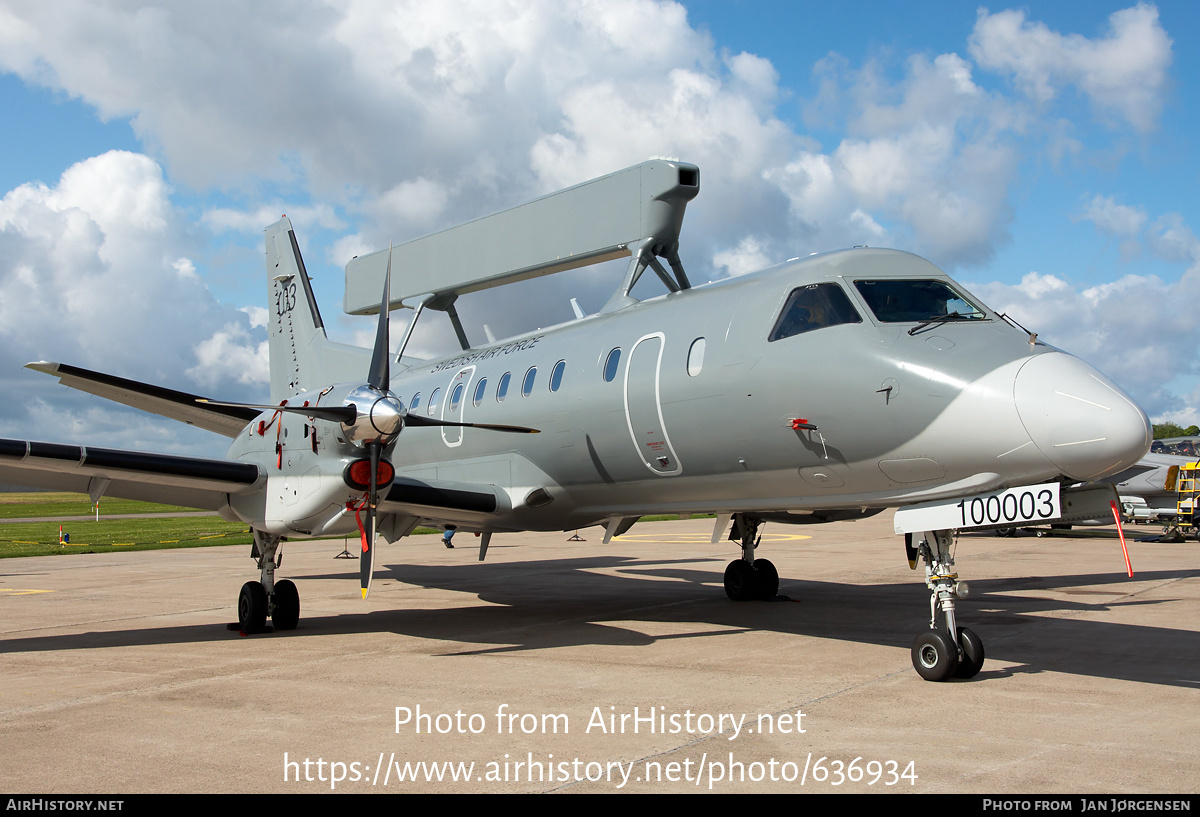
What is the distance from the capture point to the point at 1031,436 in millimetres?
6465

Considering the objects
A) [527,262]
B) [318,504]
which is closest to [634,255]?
[527,262]

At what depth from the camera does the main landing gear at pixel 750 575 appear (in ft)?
42.8

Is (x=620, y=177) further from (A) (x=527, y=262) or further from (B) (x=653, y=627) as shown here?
(B) (x=653, y=627)

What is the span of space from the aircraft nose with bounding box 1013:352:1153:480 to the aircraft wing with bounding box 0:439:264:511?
8.04 metres

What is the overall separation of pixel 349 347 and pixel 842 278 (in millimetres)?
9729

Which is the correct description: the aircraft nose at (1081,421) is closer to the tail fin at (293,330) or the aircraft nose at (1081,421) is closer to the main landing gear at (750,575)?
the main landing gear at (750,575)

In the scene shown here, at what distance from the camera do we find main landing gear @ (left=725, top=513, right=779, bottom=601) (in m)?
13.0

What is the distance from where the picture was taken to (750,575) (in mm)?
13039

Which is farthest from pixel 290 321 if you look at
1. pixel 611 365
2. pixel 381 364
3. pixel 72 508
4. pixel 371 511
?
pixel 72 508

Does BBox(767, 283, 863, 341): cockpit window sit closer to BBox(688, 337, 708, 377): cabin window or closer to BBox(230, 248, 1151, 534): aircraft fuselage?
BBox(230, 248, 1151, 534): aircraft fuselage

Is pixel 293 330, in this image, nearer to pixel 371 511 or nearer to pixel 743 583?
pixel 371 511

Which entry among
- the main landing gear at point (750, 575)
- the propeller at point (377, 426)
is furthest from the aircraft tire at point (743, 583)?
the propeller at point (377, 426)

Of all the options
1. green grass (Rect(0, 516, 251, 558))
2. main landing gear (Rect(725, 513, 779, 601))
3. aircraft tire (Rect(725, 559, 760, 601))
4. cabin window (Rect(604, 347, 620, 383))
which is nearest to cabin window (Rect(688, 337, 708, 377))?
cabin window (Rect(604, 347, 620, 383))

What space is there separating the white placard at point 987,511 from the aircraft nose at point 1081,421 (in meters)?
0.27
